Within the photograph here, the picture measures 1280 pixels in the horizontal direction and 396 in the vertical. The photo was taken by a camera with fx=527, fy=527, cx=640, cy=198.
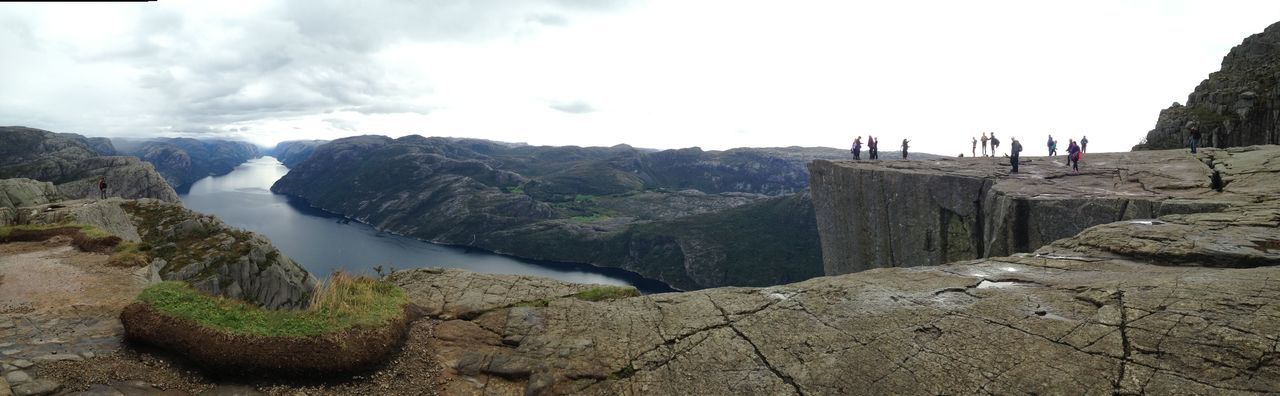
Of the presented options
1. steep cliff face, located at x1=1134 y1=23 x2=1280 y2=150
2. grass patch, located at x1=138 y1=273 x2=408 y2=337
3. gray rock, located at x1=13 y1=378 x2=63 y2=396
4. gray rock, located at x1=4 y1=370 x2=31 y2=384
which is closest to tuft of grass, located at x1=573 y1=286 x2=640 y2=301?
grass patch, located at x1=138 y1=273 x2=408 y2=337

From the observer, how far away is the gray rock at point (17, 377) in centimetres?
1053

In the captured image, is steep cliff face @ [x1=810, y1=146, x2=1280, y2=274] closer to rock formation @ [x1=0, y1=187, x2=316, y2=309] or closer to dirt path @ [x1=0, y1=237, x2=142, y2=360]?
dirt path @ [x1=0, y1=237, x2=142, y2=360]

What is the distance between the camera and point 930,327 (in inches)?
514

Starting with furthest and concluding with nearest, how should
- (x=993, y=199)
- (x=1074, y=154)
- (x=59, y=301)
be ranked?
(x=1074, y=154) < (x=993, y=199) < (x=59, y=301)

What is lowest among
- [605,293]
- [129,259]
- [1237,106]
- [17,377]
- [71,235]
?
[605,293]

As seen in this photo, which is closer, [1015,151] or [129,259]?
[129,259]

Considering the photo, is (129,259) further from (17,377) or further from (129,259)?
(17,377)

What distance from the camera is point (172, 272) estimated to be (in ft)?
182

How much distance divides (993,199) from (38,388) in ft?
149

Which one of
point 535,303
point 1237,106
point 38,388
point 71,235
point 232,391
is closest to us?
point 38,388

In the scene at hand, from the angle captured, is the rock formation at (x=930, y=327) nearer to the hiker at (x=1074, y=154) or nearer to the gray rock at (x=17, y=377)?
the gray rock at (x=17, y=377)

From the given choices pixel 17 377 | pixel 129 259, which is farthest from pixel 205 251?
pixel 17 377

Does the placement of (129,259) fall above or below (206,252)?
above

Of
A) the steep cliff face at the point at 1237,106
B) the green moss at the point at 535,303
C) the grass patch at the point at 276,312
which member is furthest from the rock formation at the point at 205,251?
the steep cliff face at the point at 1237,106
